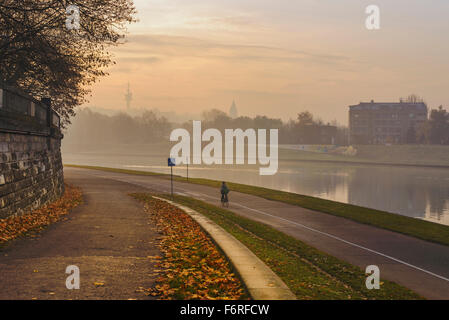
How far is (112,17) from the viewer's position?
21.0 metres

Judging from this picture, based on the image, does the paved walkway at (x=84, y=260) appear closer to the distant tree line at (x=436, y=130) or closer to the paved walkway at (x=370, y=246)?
the paved walkway at (x=370, y=246)

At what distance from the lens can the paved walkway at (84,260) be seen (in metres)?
8.01

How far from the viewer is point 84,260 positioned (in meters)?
10.2

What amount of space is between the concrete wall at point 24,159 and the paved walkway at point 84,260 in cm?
215

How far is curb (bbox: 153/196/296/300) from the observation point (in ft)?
25.8

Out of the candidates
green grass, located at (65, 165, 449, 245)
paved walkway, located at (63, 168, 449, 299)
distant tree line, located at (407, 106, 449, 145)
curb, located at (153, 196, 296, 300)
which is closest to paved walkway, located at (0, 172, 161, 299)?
curb, located at (153, 196, 296, 300)

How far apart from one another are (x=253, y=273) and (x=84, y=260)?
4.19 meters
